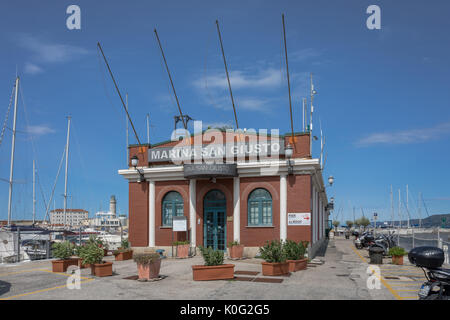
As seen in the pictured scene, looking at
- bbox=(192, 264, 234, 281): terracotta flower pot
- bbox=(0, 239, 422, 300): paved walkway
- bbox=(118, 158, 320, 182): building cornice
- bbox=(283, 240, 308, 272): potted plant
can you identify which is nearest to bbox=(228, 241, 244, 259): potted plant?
bbox=(0, 239, 422, 300): paved walkway

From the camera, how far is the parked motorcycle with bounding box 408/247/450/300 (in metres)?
8.89

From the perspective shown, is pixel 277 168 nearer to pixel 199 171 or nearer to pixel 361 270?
pixel 199 171

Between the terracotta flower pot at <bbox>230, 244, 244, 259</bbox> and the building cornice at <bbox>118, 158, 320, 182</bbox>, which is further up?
the building cornice at <bbox>118, 158, 320, 182</bbox>

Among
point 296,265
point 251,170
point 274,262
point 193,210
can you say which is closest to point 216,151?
point 251,170

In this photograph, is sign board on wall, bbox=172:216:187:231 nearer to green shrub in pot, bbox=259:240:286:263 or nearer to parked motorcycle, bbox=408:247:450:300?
green shrub in pot, bbox=259:240:286:263

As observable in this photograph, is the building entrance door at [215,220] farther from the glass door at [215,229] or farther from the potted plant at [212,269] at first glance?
the potted plant at [212,269]

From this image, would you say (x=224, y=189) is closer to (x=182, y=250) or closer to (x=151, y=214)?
(x=182, y=250)

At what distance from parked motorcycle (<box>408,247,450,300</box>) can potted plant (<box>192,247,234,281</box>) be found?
265 inches

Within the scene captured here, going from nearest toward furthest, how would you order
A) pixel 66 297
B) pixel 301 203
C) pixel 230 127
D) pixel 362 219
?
1. pixel 66 297
2. pixel 301 203
3. pixel 230 127
4. pixel 362 219

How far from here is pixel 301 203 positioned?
2150 centimetres

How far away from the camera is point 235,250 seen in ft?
69.4
